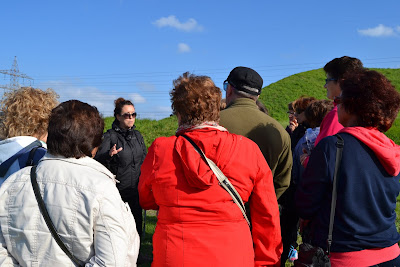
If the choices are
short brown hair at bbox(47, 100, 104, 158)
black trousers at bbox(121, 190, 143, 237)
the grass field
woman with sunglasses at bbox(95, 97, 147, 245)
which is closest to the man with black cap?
short brown hair at bbox(47, 100, 104, 158)

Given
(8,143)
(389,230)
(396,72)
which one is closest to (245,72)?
(389,230)

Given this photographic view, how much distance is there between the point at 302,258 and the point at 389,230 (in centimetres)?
63

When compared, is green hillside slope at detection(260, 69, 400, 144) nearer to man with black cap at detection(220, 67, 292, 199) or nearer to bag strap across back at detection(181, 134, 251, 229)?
man with black cap at detection(220, 67, 292, 199)

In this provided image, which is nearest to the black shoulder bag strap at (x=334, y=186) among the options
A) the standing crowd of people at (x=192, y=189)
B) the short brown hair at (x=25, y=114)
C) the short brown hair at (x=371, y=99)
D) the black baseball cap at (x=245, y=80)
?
the standing crowd of people at (x=192, y=189)

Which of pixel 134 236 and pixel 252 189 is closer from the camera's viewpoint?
pixel 134 236

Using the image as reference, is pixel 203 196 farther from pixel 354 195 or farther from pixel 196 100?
pixel 354 195

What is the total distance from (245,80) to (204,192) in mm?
1260

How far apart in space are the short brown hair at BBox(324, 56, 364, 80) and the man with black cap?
72cm

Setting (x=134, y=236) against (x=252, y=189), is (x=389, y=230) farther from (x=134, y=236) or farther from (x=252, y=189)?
(x=134, y=236)

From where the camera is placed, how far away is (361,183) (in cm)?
246

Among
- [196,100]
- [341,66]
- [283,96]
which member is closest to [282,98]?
[283,96]

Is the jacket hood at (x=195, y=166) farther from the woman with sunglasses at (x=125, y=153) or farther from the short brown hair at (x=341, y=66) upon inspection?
the woman with sunglasses at (x=125, y=153)

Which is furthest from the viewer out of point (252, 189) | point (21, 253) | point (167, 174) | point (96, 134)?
point (252, 189)

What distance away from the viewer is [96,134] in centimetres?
Result: 228
